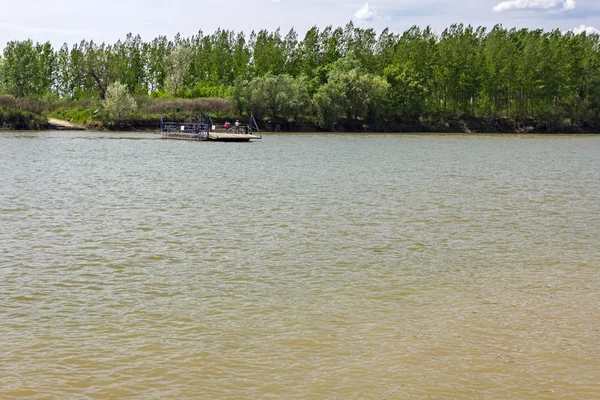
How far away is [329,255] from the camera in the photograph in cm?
1692

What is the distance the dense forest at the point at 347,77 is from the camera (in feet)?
380

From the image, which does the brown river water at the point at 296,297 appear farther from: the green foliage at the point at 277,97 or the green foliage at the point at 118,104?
the green foliage at the point at 277,97

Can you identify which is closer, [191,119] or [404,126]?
[191,119]

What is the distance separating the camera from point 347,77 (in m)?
115

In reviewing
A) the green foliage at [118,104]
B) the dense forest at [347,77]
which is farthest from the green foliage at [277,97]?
the green foliage at [118,104]

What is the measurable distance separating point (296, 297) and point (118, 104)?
94.3 m

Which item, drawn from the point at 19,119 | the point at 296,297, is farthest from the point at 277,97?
the point at 296,297

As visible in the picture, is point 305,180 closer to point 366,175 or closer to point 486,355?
→ point 366,175

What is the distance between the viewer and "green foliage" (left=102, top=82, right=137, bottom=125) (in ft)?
329

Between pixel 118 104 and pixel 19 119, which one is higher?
pixel 118 104

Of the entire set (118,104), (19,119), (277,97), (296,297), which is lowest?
(296,297)

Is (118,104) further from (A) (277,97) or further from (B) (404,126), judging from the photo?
(B) (404,126)

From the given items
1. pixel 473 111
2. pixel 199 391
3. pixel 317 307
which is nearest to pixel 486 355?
pixel 317 307

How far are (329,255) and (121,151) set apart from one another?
155 feet
